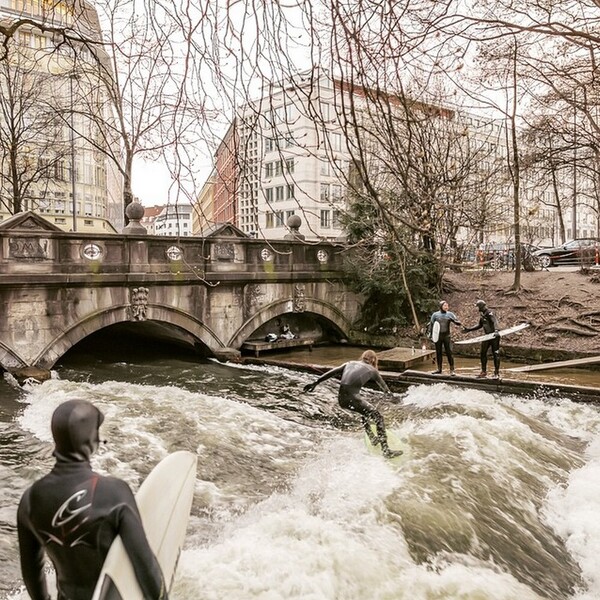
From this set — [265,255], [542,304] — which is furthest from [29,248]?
[542,304]

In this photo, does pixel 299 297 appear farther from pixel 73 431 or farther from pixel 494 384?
pixel 73 431

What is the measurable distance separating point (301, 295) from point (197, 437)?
11441 millimetres

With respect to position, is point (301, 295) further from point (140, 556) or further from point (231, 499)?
point (140, 556)

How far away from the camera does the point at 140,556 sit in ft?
8.86

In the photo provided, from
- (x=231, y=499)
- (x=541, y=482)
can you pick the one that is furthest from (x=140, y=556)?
(x=541, y=482)

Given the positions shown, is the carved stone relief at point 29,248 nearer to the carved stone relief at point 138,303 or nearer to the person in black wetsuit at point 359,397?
the carved stone relief at point 138,303

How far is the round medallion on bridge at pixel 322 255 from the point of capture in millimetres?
22353

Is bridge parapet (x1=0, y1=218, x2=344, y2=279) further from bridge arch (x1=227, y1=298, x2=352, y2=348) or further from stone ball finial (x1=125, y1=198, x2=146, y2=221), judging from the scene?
bridge arch (x1=227, y1=298, x2=352, y2=348)

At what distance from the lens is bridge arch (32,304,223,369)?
1563 cm

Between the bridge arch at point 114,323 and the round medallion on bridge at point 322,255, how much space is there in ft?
17.8

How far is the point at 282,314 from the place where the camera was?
2167cm

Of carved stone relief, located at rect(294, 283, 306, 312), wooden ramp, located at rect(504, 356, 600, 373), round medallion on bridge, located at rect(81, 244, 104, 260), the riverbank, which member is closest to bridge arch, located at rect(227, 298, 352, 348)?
carved stone relief, located at rect(294, 283, 306, 312)

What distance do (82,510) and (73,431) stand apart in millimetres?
362

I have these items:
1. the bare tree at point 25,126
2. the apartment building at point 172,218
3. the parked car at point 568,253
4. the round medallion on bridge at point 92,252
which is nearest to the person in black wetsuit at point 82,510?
the apartment building at point 172,218
